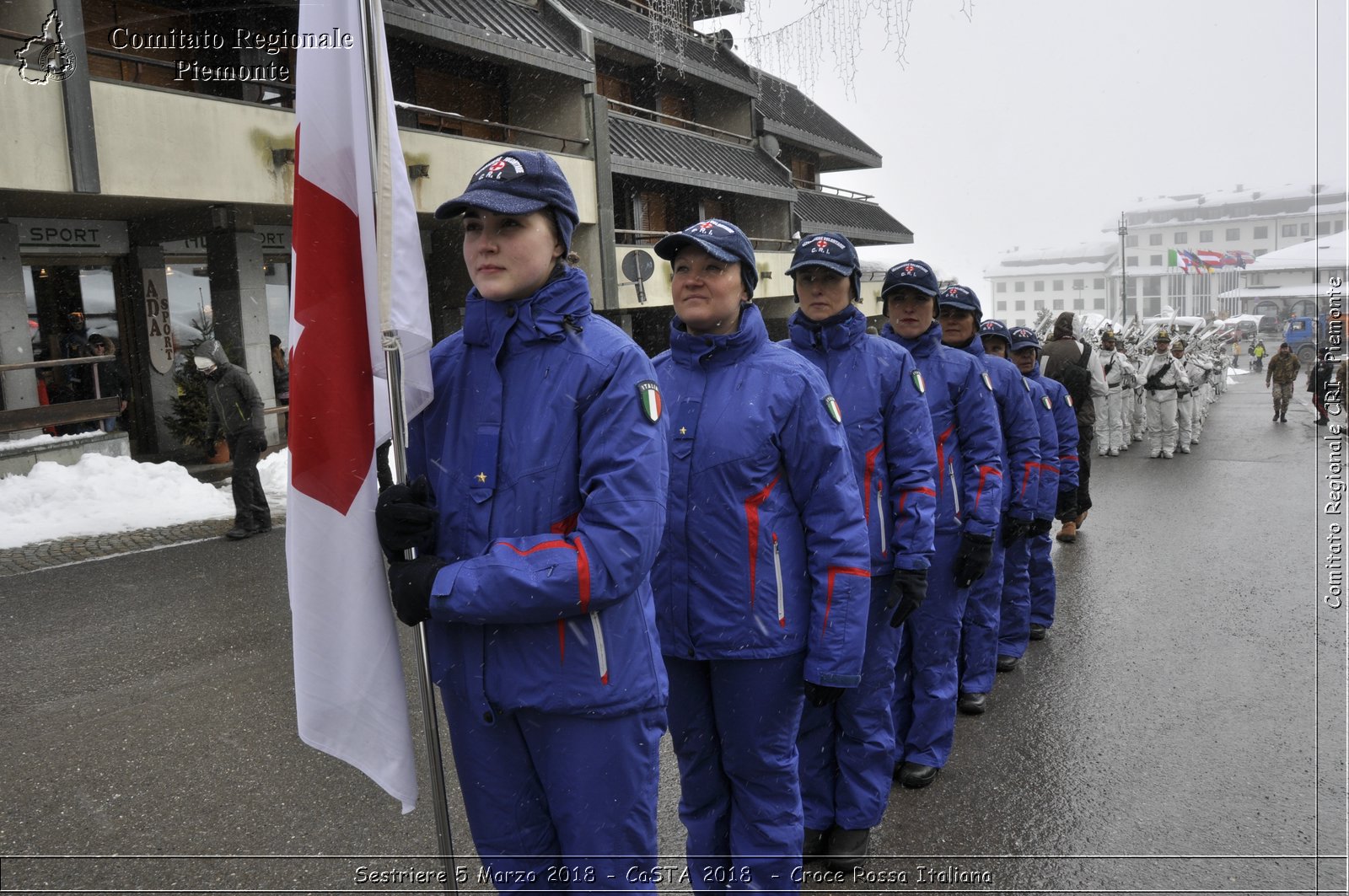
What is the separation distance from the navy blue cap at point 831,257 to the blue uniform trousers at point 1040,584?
3.47 meters

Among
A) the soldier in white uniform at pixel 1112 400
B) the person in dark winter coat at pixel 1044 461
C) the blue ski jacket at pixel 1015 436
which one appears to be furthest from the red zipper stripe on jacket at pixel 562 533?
the soldier in white uniform at pixel 1112 400

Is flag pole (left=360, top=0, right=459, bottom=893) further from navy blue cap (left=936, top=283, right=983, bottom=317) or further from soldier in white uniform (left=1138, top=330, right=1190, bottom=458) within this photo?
soldier in white uniform (left=1138, top=330, right=1190, bottom=458)

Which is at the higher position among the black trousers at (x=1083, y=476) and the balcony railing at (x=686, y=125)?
the balcony railing at (x=686, y=125)

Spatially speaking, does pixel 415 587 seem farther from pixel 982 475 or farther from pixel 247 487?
pixel 247 487

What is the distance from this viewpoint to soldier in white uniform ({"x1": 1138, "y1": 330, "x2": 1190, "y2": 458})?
16.3 metres

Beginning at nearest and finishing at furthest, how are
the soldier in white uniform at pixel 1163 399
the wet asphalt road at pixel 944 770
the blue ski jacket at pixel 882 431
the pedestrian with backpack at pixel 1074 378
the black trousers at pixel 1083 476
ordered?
the wet asphalt road at pixel 944 770 → the blue ski jacket at pixel 882 431 → the black trousers at pixel 1083 476 → the pedestrian with backpack at pixel 1074 378 → the soldier in white uniform at pixel 1163 399

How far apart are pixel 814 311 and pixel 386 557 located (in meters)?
2.04

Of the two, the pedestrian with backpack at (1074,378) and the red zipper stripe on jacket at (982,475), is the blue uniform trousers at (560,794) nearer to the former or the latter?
the red zipper stripe on jacket at (982,475)

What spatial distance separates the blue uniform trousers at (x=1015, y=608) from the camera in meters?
6.02

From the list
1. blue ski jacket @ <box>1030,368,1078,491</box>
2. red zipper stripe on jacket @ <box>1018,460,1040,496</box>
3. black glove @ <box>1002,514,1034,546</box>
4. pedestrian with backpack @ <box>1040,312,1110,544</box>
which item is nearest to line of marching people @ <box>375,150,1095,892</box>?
black glove @ <box>1002,514,1034,546</box>

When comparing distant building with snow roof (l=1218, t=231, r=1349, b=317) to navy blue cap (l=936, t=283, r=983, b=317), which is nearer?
distant building with snow roof (l=1218, t=231, r=1349, b=317)

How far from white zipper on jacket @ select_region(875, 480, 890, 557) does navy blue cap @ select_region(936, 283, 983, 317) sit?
1.90m

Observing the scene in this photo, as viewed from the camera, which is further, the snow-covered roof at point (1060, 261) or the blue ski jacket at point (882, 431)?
the snow-covered roof at point (1060, 261)

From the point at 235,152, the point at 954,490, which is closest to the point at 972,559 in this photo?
the point at 954,490
